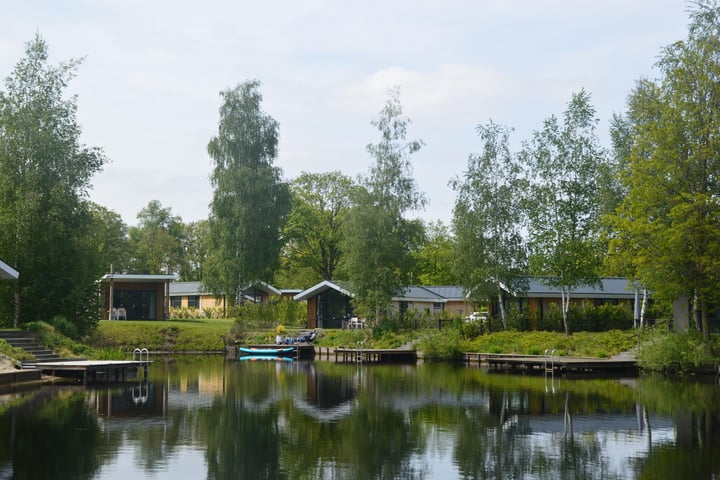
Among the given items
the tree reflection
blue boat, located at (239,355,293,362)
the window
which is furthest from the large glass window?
the tree reflection

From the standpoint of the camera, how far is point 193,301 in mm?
73938

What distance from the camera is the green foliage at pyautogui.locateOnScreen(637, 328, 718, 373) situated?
33500mm

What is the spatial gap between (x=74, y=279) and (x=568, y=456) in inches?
1194

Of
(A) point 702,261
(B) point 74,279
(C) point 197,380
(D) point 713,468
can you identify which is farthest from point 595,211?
(D) point 713,468

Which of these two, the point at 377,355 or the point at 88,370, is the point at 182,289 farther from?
the point at 88,370

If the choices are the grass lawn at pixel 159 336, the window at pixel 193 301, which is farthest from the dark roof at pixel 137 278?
the window at pixel 193 301

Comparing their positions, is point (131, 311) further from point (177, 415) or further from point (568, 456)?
point (568, 456)

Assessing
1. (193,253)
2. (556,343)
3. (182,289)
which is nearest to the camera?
(556,343)

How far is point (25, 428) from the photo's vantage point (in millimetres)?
18594

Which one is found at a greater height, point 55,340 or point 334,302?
point 334,302

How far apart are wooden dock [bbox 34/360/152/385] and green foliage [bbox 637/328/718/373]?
23.1 meters

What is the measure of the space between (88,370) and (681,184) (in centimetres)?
2683

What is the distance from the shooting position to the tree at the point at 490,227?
46750 mm

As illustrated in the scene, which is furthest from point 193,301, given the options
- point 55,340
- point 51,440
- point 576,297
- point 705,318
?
point 51,440
